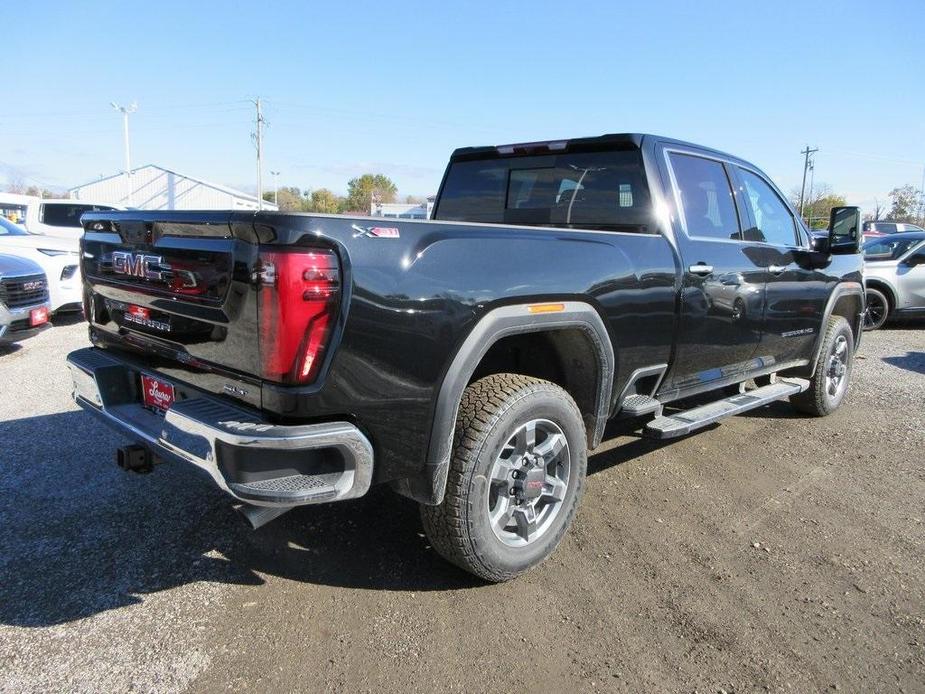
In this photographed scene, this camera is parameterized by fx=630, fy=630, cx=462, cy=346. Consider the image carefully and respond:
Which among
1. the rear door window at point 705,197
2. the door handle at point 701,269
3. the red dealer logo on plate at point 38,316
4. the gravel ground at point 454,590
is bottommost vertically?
the gravel ground at point 454,590

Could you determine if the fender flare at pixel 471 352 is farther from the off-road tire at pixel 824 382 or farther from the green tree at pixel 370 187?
the green tree at pixel 370 187

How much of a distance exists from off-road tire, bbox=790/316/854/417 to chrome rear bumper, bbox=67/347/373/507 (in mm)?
4431

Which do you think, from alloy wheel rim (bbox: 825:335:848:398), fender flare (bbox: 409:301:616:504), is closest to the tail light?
fender flare (bbox: 409:301:616:504)

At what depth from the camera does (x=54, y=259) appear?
29.3ft

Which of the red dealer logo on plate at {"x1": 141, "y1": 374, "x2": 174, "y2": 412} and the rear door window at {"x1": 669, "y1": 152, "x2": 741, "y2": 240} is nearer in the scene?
the red dealer logo on plate at {"x1": 141, "y1": 374, "x2": 174, "y2": 412}

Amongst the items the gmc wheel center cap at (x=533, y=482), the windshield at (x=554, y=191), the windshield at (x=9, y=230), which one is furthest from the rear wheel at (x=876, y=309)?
the windshield at (x=9, y=230)

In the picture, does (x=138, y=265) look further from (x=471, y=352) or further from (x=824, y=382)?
A: (x=824, y=382)

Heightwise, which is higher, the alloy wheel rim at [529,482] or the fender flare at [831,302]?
the fender flare at [831,302]

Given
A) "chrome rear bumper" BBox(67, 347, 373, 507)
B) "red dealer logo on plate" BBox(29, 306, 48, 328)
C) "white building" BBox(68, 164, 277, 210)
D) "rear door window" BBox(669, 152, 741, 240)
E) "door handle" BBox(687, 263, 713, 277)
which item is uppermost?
"white building" BBox(68, 164, 277, 210)

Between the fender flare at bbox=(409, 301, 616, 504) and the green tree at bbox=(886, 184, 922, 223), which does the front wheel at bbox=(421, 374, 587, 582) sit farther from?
the green tree at bbox=(886, 184, 922, 223)

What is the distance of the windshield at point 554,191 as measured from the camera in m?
3.63

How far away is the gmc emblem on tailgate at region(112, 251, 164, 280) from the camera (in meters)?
2.57

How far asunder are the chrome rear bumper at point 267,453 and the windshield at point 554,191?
2.20 metres

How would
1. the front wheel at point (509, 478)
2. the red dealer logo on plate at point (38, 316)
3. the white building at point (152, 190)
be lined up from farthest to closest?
1. the white building at point (152, 190)
2. the red dealer logo on plate at point (38, 316)
3. the front wheel at point (509, 478)
